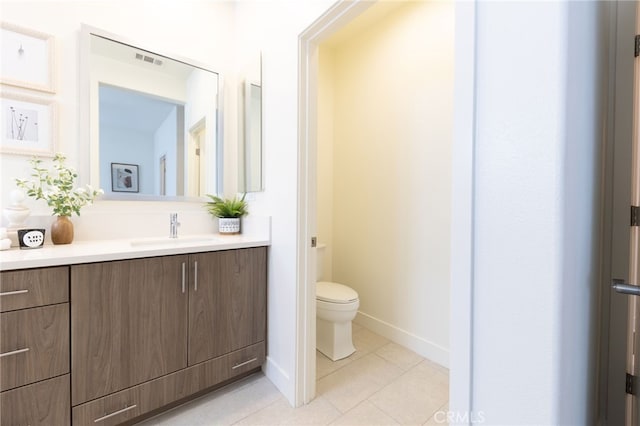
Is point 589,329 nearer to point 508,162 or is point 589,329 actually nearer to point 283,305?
point 508,162

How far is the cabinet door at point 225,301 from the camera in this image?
1.46 m

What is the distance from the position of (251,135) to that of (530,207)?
5.54 ft

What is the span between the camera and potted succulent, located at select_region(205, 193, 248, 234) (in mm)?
1982

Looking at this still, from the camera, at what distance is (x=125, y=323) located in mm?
1259

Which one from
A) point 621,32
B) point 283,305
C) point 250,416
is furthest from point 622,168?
point 250,416

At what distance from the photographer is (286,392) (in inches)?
62.5

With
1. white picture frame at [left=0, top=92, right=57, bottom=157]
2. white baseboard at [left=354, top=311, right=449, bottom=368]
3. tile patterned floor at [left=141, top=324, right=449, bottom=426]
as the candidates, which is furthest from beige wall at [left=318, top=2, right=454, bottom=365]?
white picture frame at [left=0, top=92, right=57, bottom=157]

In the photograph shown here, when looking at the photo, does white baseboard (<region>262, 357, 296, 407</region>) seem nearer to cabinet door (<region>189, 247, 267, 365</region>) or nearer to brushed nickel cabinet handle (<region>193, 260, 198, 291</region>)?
cabinet door (<region>189, 247, 267, 365</region>)

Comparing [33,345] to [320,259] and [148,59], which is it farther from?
[320,259]

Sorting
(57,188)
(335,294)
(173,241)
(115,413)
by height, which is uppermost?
(57,188)

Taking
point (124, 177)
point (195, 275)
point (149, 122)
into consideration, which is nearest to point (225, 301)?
point (195, 275)

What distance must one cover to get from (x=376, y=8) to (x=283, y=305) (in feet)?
7.78

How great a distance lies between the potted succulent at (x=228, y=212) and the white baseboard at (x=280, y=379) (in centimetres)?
92

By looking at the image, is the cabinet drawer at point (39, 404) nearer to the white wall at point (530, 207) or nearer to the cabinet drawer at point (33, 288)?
the cabinet drawer at point (33, 288)
